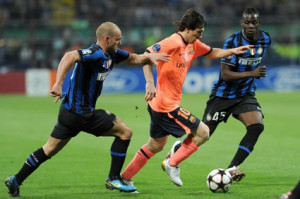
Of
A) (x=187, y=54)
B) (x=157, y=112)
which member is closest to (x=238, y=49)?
(x=187, y=54)

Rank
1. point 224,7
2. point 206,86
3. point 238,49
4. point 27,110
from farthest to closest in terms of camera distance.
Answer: point 224,7 < point 206,86 < point 27,110 < point 238,49

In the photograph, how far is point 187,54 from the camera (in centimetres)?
829

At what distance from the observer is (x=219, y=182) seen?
780cm

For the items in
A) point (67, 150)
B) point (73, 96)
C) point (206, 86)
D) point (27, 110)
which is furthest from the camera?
point (206, 86)

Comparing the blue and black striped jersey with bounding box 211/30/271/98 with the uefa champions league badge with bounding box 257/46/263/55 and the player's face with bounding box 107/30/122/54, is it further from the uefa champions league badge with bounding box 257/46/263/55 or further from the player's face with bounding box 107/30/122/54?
the player's face with bounding box 107/30/122/54

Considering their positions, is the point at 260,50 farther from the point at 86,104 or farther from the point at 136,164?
the point at 86,104

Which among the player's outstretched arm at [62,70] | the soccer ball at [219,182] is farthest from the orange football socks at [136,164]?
the player's outstretched arm at [62,70]

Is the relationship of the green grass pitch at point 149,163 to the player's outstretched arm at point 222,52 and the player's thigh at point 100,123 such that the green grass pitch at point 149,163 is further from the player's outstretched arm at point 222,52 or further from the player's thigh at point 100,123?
the player's outstretched arm at point 222,52

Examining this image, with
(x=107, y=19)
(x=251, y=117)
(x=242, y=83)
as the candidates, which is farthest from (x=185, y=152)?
(x=107, y=19)

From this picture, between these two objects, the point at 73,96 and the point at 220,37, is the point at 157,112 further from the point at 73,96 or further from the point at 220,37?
the point at 220,37

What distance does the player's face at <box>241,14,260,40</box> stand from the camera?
8849mm

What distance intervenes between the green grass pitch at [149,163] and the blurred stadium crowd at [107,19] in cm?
1204

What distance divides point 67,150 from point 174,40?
201 inches

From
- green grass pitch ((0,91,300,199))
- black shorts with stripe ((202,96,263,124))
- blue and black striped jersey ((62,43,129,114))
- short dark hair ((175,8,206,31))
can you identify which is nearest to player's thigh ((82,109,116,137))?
blue and black striped jersey ((62,43,129,114))
